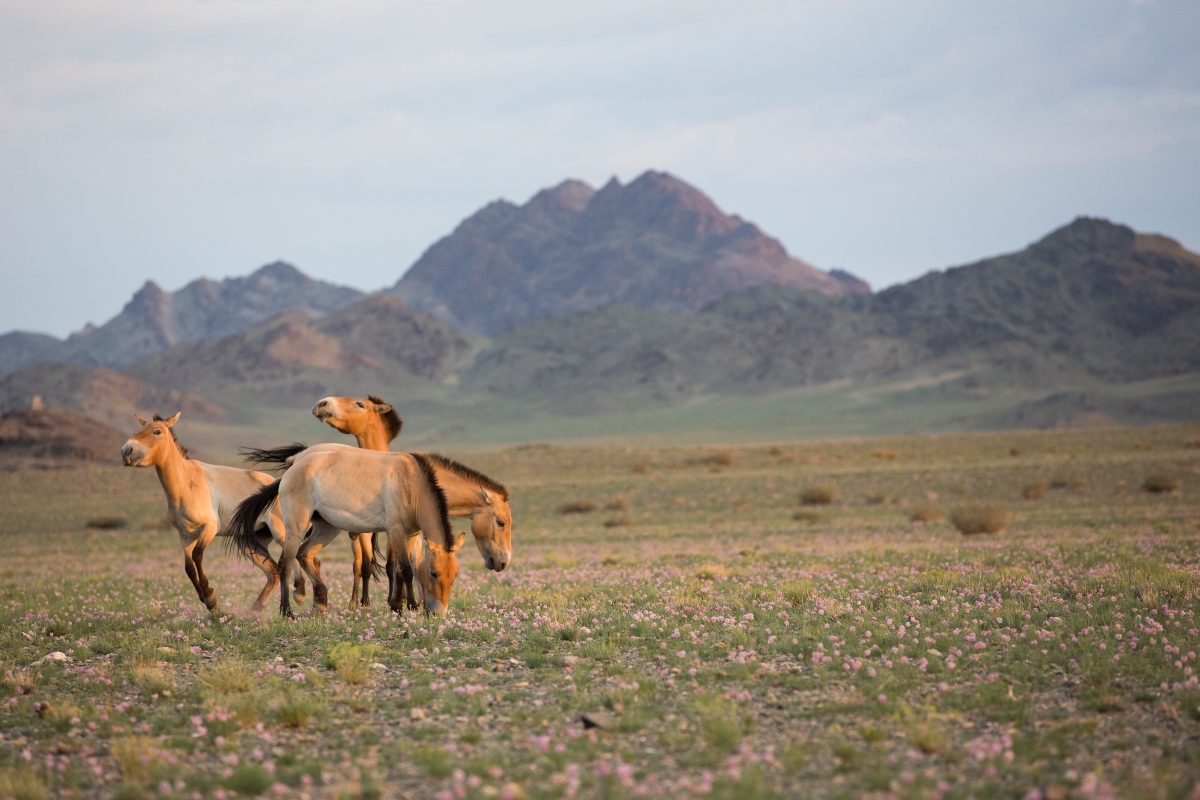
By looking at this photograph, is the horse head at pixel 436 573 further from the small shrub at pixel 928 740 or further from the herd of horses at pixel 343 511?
the small shrub at pixel 928 740

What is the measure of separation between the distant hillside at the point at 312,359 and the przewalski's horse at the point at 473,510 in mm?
151758

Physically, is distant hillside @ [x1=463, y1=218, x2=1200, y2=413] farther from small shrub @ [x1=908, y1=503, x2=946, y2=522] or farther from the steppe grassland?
the steppe grassland

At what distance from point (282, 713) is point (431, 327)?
193 meters

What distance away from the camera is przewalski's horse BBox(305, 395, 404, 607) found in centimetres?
1255

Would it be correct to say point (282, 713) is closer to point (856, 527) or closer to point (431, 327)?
point (856, 527)

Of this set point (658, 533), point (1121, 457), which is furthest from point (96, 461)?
point (1121, 457)

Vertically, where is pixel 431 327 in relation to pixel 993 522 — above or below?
above

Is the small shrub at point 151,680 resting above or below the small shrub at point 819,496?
above

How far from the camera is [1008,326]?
144250 millimetres

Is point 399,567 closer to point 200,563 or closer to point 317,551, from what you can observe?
point 317,551

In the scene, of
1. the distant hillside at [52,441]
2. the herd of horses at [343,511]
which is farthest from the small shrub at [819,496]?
the distant hillside at [52,441]

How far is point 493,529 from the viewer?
10570 mm

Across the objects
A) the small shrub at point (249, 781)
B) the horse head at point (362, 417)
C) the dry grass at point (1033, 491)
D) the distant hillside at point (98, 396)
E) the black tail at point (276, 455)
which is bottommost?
the dry grass at point (1033, 491)

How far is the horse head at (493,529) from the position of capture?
10367 mm
